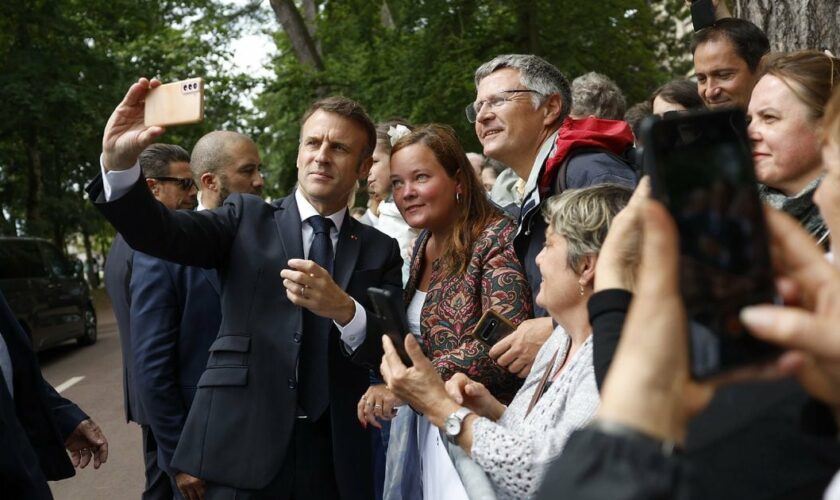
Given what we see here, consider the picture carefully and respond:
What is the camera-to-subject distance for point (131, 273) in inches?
175

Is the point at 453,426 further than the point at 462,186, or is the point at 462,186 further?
the point at 462,186

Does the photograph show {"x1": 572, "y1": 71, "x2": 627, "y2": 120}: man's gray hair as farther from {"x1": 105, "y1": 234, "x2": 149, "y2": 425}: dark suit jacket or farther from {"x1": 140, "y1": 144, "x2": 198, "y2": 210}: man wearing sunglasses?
{"x1": 105, "y1": 234, "x2": 149, "y2": 425}: dark suit jacket

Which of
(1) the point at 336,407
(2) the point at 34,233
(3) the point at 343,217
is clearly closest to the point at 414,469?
(1) the point at 336,407

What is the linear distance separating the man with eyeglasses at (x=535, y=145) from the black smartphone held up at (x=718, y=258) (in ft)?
6.24

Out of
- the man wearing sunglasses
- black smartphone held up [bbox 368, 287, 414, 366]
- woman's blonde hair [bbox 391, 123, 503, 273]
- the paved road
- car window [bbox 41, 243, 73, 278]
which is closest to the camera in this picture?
black smartphone held up [bbox 368, 287, 414, 366]

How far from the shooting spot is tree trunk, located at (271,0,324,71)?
15188mm

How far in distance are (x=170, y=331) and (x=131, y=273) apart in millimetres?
742

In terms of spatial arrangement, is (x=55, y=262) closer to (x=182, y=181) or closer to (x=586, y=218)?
(x=182, y=181)

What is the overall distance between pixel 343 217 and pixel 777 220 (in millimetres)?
2348

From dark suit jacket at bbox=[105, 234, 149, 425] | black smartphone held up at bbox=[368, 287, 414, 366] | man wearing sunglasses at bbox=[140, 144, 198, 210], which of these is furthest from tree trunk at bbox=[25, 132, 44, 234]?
black smartphone held up at bbox=[368, 287, 414, 366]

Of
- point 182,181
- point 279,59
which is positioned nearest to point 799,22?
point 182,181

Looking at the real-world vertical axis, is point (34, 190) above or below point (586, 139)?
above

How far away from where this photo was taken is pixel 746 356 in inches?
40.4

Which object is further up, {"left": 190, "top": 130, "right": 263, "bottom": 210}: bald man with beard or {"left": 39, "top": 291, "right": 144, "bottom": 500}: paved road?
{"left": 190, "top": 130, "right": 263, "bottom": 210}: bald man with beard
